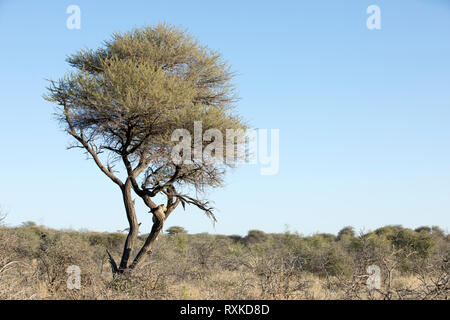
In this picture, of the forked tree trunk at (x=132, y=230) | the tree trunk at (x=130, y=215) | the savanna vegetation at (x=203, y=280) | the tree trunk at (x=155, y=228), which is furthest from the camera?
the tree trunk at (x=155, y=228)

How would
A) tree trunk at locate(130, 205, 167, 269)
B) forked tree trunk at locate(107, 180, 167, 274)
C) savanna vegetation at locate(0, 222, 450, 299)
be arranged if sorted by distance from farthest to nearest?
1. tree trunk at locate(130, 205, 167, 269)
2. forked tree trunk at locate(107, 180, 167, 274)
3. savanna vegetation at locate(0, 222, 450, 299)

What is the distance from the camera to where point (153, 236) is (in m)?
11.5

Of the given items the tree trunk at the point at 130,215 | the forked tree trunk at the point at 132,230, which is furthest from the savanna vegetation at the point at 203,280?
the tree trunk at the point at 130,215

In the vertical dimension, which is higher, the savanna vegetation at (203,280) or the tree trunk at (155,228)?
the tree trunk at (155,228)

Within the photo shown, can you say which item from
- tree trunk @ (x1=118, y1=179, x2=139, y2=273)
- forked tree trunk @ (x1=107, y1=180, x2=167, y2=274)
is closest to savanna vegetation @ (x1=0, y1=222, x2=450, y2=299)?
forked tree trunk @ (x1=107, y1=180, x2=167, y2=274)

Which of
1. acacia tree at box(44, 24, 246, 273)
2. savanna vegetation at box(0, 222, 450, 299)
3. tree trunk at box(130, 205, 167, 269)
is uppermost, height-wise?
acacia tree at box(44, 24, 246, 273)

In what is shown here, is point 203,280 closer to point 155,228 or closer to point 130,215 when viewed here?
point 155,228

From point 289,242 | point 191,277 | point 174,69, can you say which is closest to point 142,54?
point 174,69

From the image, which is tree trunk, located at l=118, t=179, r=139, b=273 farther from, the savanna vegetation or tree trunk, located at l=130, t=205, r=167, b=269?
the savanna vegetation

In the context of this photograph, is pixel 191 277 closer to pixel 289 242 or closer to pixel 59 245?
pixel 59 245

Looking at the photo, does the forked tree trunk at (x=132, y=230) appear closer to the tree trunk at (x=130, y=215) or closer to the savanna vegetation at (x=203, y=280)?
the tree trunk at (x=130, y=215)
